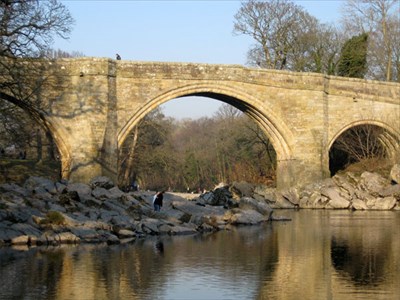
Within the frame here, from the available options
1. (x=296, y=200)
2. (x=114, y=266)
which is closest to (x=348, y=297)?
(x=114, y=266)

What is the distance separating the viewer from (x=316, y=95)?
3400cm

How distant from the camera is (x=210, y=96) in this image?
110 ft

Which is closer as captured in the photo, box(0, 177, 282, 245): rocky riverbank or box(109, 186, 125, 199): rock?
box(0, 177, 282, 245): rocky riverbank

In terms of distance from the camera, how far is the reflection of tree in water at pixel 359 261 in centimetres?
1313

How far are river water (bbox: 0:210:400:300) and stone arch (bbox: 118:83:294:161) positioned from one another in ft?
36.6

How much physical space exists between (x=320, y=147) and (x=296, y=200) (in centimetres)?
260

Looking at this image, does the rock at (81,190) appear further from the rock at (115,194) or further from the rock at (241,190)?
the rock at (241,190)

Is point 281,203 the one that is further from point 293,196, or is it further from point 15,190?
point 15,190

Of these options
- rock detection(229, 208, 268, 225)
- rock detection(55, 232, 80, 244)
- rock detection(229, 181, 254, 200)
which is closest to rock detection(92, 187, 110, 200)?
rock detection(229, 208, 268, 225)

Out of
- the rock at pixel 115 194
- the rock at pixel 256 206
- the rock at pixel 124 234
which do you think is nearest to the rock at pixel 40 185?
the rock at pixel 115 194

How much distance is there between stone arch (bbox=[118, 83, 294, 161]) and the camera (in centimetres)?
3083

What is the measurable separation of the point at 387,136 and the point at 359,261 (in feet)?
77.8

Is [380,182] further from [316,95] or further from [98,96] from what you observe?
[98,96]

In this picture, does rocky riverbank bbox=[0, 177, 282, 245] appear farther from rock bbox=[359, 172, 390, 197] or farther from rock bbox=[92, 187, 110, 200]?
rock bbox=[359, 172, 390, 197]
